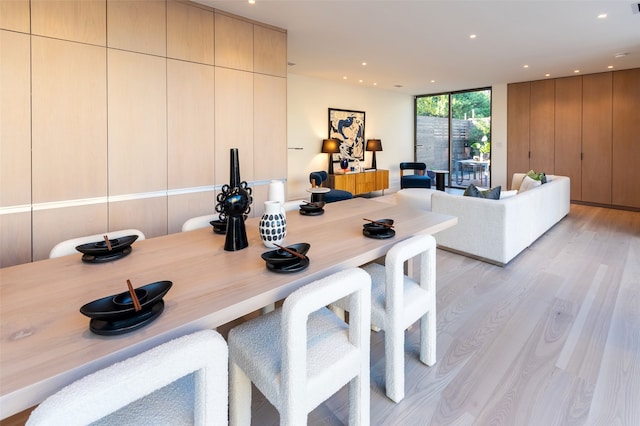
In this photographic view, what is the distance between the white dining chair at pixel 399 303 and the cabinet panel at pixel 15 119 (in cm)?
251

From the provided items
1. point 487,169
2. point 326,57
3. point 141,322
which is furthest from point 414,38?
point 487,169

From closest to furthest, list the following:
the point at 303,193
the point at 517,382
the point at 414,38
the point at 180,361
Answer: the point at 180,361
the point at 517,382
the point at 414,38
the point at 303,193

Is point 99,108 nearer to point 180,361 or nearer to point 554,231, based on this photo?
point 180,361

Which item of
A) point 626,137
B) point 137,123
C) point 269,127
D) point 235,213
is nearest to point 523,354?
point 235,213

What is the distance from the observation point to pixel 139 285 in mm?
1218

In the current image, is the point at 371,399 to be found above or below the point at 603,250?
below

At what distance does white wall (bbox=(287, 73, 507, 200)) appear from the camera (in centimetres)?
675

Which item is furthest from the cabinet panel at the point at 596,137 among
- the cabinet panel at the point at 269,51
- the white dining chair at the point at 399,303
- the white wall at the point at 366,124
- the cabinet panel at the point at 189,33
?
the cabinet panel at the point at 189,33

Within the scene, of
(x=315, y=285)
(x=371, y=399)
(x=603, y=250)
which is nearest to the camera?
(x=315, y=285)

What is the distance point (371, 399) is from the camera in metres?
1.71

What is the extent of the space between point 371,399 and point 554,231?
175 inches

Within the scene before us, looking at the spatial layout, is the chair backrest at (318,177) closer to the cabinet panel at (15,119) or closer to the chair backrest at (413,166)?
the chair backrest at (413,166)

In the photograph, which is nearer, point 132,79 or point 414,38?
point 132,79

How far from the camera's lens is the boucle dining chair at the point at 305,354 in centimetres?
109
